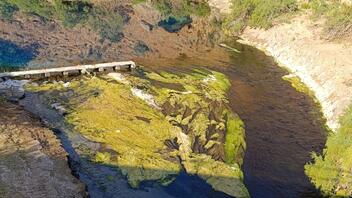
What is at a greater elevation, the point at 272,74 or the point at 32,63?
the point at 272,74

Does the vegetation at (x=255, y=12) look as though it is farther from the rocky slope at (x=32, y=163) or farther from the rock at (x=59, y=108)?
the rocky slope at (x=32, y=163)

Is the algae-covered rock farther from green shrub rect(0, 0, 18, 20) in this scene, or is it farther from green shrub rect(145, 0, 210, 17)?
green shrub rect(145, 0, 210, 17)

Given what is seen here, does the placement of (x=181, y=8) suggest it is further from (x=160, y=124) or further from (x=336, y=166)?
(x=336, y=166)

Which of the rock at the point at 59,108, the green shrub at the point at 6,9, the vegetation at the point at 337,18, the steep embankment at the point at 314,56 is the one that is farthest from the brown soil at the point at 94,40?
the vegetation at the point at 337,18

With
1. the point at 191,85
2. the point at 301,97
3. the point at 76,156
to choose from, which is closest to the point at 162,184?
the point at 76,156

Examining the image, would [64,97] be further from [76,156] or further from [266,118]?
[266,118]

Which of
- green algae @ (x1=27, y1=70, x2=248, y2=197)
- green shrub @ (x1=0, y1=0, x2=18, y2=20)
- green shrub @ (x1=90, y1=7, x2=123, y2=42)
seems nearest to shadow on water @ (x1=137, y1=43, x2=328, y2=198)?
green algae @ (x1=27, y1=70, x2=248, y2=197)
